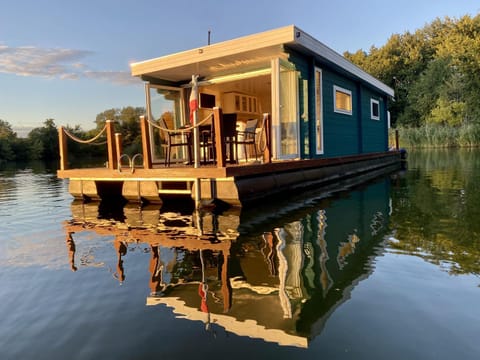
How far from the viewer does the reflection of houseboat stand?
5594 millimetres

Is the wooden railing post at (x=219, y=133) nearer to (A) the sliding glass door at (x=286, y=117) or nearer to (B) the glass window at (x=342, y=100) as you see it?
(A) the sliding glass door at (x=286, y=117)

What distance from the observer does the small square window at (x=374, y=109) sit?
1225 centimetres

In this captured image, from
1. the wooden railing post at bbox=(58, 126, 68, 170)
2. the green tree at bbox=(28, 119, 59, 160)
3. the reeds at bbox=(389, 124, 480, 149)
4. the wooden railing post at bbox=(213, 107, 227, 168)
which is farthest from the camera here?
the green tree at bbox=(28, 119, 59, 160)

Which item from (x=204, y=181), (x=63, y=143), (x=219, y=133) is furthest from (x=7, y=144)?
(x=219, y=133)

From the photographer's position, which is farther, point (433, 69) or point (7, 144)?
point (7, 144)

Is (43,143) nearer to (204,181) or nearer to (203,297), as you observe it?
(204,181)

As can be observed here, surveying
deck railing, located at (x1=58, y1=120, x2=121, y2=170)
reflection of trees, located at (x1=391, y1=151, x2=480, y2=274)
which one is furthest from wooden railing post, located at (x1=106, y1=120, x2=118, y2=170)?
reflection of trees, located at (x1=391, y1=151, x2=480, y2=274)

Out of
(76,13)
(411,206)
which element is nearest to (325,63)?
(411,206)

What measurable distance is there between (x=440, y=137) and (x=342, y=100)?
62.2 feet

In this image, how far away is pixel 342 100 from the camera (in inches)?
375

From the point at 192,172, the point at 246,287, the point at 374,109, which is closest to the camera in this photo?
the point at 246,287

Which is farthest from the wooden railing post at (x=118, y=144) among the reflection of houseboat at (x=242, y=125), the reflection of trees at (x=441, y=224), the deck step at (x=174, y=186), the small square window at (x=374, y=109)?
the small square window at (x=374, y=109)

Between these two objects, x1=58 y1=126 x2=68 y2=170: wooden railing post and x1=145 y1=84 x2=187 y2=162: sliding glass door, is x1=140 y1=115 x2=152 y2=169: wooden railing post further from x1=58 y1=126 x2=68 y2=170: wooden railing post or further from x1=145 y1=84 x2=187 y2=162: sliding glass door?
x1=145 y1=84 x2=187 y2=162: sliding glass door

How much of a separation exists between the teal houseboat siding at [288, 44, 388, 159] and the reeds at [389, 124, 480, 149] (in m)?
13.4
